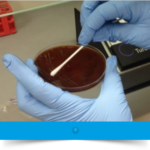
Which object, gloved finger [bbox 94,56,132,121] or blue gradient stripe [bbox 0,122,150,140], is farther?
gloved finger [bbox 94,56,132,121]

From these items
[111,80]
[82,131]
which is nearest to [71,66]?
[111,80]

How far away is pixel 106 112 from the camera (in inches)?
27.7

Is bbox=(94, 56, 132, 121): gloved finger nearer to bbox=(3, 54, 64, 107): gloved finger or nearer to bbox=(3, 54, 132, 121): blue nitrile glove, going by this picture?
bbox=(3, 54, 132, 121): blue nitrile glove

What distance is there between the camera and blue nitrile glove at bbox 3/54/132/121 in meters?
0.69

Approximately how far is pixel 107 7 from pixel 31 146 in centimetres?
54

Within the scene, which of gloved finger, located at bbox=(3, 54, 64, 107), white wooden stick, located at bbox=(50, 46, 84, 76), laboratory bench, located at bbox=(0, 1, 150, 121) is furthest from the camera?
laboratory bench, located at bbox=(0, 1, 150, 121)

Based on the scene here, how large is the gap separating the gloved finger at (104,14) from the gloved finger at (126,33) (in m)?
0.03

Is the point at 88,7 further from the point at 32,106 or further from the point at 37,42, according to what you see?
the point at 32,106

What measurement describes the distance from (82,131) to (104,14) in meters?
0.47

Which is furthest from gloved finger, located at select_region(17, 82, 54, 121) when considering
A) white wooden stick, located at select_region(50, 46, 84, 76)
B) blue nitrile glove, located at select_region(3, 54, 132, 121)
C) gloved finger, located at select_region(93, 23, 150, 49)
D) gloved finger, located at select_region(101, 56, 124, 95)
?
gloved finger, located at select_region(93, 23, 150, 49)

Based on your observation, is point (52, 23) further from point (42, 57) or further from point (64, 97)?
point (64, 97)

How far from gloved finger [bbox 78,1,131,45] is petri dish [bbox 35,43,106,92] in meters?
0.09

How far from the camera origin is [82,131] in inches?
17.1

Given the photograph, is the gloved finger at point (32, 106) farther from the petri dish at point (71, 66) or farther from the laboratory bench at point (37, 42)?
the laboratory bench at point (37, 42)
